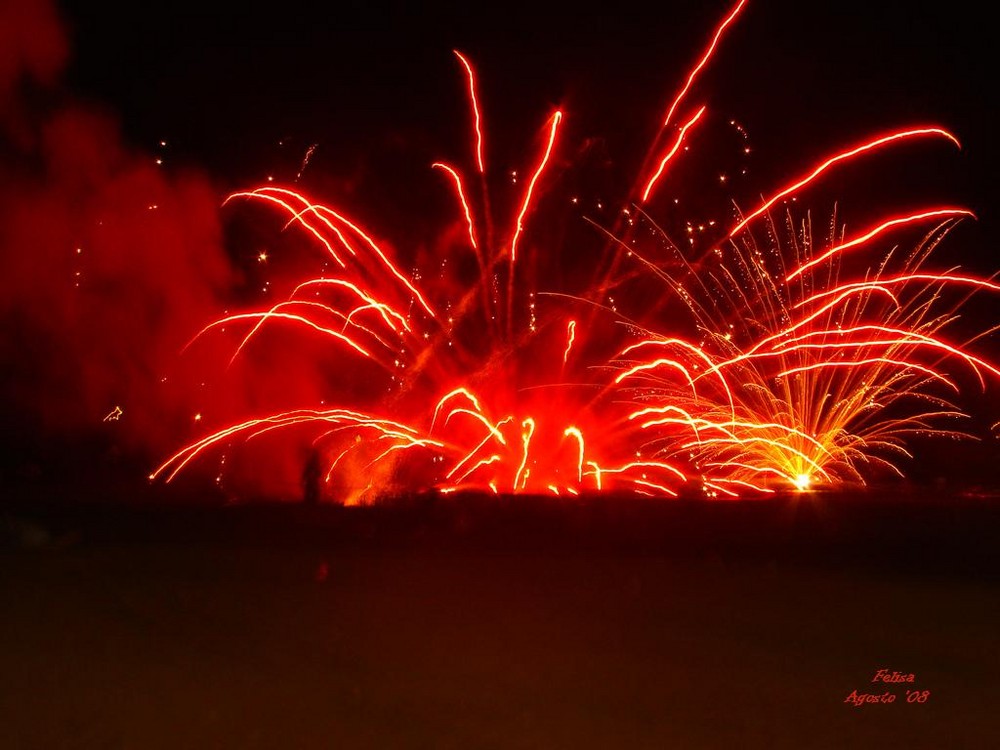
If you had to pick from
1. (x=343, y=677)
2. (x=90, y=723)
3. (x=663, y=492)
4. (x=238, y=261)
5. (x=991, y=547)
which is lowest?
(x=90, y=723)

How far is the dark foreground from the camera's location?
5727mm

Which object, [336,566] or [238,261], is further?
[238,261]

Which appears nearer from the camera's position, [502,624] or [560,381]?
[502,624]

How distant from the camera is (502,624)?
8086mm

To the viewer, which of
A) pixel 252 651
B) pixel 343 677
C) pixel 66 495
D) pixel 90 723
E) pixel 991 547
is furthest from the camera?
pixel 66 495

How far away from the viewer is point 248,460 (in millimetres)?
21891

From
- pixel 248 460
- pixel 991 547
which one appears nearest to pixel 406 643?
pixel 991 547

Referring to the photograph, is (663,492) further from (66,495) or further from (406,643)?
(406,643)

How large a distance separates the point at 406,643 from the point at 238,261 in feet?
53.3

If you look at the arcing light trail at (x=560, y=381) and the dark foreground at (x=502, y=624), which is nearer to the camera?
Answer: the dark foreground at (x=502, y=624)

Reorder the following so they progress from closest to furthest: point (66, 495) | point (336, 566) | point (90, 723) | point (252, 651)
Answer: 1. point (90, 723)
2. point (252, 651)
3. point (336, 566)
4. point (66, 495)

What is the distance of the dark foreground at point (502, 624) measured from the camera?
5.73 metres

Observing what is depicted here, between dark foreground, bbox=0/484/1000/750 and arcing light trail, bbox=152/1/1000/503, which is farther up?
arcing light trail, bbox=152/1/1000/503

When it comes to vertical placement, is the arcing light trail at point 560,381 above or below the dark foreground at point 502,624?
above
